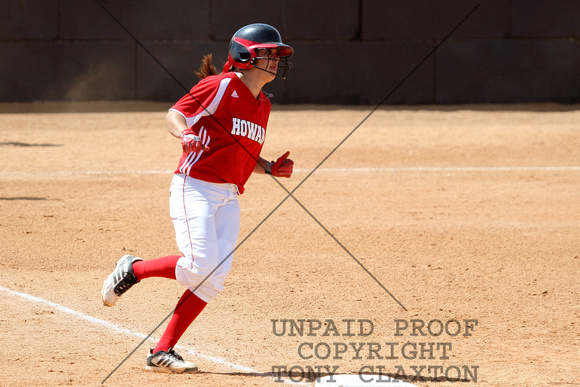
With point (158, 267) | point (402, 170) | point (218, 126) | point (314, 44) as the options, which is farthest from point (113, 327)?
point (314, 44)

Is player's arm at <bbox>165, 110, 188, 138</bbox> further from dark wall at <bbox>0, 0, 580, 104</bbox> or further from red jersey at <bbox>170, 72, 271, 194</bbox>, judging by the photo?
dark wall at <bbox>0, 0, 580, 104</bbox>

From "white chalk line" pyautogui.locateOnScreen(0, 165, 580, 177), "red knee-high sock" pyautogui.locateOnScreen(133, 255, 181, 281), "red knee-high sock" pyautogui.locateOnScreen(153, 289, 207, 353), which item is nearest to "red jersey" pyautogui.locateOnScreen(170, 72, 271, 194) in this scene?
"red knee-high sock" pyautogui.locateOnScreen(133, 255, 181, 281)

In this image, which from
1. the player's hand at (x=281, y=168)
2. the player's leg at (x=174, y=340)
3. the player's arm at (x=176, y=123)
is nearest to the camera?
the player's arm at (x=176, y=123)

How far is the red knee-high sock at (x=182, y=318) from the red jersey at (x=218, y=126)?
2.16ft

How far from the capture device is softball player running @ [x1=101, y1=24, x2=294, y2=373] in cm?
428

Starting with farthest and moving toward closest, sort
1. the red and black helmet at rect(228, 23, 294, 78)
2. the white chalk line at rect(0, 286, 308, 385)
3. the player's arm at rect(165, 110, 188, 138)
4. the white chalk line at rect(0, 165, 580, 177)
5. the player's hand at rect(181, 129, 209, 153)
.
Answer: the white chalk line at rect(0, 165, 580, 177) < the white chalk line at rect(0, 286, 308, 385) < the red and black helmet at rect(228, 23, 294, 78) < the player's arm at rect(165, 110, 188, 138) < the player's hand at rect(181, 129, 209, 153)

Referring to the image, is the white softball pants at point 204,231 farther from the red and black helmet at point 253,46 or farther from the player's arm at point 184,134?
the red and black helmet at point 253,46

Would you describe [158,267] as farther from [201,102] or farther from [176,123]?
[201,102]

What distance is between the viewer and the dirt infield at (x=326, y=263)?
469cm

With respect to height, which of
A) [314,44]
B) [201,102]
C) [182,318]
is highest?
[314,44]

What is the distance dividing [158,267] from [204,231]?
0.38 m

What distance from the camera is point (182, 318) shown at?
432 centimetres

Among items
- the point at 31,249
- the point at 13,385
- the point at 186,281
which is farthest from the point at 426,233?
the point at 13,385

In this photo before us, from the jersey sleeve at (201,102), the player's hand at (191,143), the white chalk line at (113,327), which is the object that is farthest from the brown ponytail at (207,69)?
the white chalk line at (113,327)
